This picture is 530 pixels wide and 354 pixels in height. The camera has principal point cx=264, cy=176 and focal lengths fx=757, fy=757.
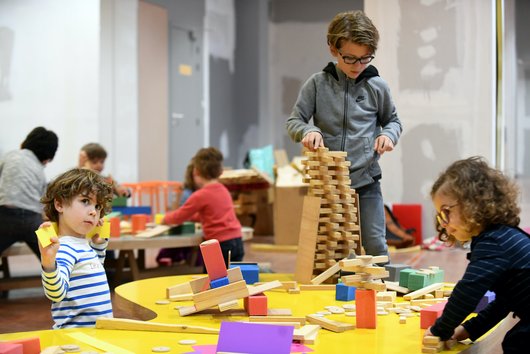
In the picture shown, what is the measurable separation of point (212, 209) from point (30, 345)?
289cm

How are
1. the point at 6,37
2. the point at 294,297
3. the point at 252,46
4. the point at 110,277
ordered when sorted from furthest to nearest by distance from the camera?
the point at 252,46 < the point at 6,37 < the point at 110,277 < the point at 294,297

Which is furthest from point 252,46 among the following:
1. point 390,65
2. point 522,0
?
point 390,65

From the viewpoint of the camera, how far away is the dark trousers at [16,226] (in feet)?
15.5

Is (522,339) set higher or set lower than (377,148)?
lower

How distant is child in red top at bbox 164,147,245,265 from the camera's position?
4875 mm

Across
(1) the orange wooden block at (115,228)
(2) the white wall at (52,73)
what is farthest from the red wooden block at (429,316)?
(2) the white wall at (52,73)

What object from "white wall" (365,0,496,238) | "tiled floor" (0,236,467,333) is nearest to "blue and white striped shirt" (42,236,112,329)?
"tiled floor" (0,236,467,333)

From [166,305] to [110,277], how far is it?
283cm

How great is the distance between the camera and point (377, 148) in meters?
3.40

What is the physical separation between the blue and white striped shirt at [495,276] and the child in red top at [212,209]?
2.85 m

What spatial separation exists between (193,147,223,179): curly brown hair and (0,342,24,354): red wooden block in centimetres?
301

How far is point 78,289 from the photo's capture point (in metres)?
2.52

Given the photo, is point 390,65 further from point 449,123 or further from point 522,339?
point 522,339

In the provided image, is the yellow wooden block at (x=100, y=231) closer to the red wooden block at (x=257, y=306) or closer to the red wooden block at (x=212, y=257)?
the red wooden block at (x=212, y=257)
